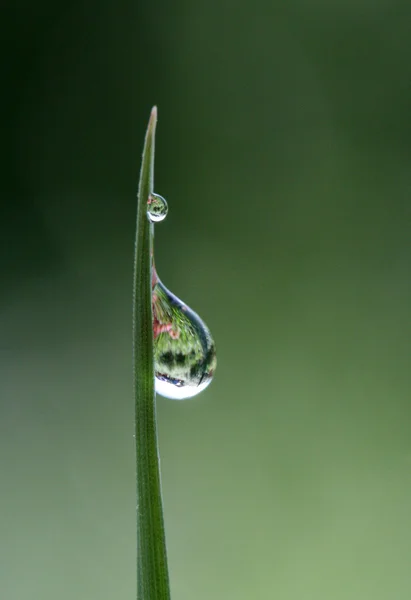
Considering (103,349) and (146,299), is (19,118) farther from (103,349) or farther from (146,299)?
(146,299)

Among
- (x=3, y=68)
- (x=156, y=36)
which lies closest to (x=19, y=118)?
(x=3, y=68)

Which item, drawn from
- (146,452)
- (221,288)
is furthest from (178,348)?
(221,288)

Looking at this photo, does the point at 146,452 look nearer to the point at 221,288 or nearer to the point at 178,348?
the point at 178,348

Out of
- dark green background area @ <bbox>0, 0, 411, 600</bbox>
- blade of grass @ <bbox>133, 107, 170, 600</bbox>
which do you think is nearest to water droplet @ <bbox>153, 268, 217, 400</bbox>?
blade of grass @ <bbox>133, 107, 170, 600</bbox>

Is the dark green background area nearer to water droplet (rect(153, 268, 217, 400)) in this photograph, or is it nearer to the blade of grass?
water droplet (rect(153, 268, 217, 400))

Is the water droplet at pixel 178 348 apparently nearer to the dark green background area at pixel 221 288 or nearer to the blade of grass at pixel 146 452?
the blade of grass at pixel 146 452

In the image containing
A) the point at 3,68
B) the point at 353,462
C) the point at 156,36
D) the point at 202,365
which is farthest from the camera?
the point at 156,36

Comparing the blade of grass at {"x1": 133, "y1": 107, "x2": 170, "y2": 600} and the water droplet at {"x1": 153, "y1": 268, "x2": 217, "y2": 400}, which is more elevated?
the water droplet at {"x1": 153, "y1": 268, "x2": 217, "y2": 400}
